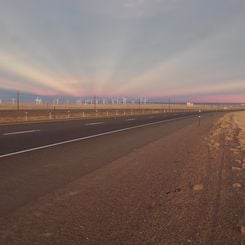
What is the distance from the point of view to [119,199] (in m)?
6.63

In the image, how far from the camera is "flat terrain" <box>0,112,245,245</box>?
189 inches

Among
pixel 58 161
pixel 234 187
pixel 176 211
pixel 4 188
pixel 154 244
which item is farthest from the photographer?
pixel 58 161

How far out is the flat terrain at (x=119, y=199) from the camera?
4.81 metres

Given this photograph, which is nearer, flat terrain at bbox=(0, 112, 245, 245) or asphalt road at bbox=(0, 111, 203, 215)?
flat terrain at bbox=(0, 112, 245, 245)

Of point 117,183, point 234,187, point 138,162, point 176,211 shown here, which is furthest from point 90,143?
point 176,211

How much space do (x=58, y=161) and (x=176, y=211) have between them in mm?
5542

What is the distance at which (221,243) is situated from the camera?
4.55m

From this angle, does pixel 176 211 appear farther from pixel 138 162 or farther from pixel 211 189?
pixel 138 162

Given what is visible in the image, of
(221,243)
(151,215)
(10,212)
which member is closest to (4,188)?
(10,212)

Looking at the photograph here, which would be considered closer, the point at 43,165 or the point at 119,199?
the point at 119,199

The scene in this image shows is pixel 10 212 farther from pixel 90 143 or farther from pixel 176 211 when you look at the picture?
pixel 90 143

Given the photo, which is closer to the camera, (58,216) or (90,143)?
(58,216)

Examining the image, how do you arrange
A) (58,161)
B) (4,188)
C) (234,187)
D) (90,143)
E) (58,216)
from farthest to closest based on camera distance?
(90,143)
(58,161)
(234,187)
(4,188)
(58,216)

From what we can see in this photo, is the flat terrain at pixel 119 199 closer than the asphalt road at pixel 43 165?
Yes
